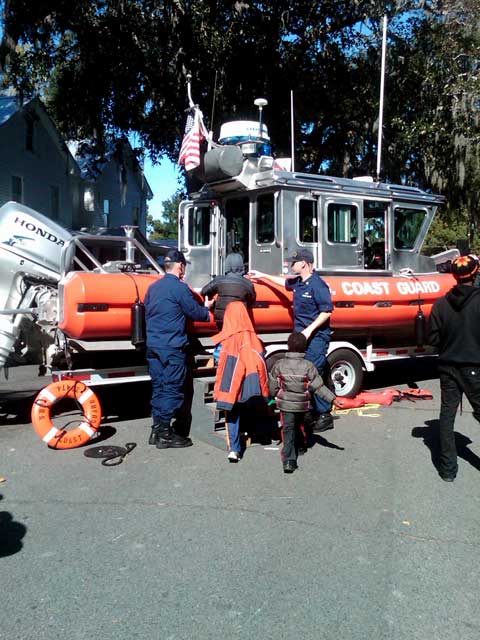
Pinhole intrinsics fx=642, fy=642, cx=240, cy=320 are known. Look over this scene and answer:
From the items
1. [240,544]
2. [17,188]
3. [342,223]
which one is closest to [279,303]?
[342,223]

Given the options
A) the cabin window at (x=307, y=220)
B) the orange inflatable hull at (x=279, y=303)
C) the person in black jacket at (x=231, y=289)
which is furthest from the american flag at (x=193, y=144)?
the person in black jacket at (x=231, y=289)

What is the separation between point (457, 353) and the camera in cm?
540

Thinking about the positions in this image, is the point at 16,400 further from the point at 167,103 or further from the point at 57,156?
the point at 57,156

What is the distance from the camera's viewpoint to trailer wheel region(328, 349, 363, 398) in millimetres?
8562

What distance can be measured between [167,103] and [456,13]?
8.27 m

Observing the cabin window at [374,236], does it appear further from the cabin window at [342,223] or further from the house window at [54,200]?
the house window at [54,200]

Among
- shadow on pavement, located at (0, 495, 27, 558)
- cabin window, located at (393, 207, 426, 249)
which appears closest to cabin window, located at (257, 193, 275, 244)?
cabin window, located at (393, 207, 426, 249)

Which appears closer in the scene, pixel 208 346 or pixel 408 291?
pixel 208 346

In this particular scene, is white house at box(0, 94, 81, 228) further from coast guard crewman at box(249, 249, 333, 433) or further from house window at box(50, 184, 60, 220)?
coast guard crewman at box(249, 249, 333, 433)

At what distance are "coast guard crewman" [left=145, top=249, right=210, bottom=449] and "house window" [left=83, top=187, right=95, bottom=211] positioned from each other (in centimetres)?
2344

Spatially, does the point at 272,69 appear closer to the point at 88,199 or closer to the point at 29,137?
the point at 29,137

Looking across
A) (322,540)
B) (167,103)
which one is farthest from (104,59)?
(322,540)

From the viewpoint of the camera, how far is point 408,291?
902 cm

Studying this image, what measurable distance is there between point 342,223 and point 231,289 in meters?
2.99
